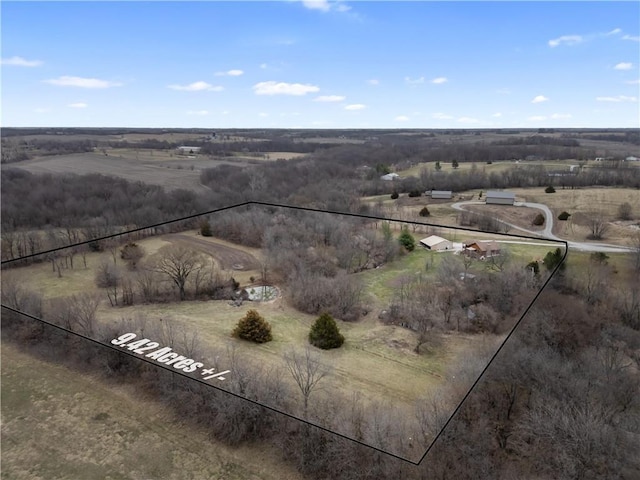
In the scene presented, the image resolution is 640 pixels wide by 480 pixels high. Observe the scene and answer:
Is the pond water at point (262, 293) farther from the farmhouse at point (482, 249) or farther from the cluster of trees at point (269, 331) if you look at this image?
the farmhouse at point (482, 249)

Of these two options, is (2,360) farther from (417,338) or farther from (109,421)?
(417,338)

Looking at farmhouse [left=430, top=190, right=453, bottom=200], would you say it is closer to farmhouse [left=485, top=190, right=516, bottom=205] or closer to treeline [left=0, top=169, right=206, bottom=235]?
farmhouse [left=485, top=190, right=516, bottom=205]

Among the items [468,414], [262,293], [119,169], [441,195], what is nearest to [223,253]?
[262,293]

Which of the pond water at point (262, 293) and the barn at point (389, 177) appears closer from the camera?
the pond water at point (262, 293)

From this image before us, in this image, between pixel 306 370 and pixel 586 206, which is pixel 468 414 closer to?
pixel 306 370

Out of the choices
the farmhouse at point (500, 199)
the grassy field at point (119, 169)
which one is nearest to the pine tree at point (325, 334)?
the farmhouse at point (500, 199)

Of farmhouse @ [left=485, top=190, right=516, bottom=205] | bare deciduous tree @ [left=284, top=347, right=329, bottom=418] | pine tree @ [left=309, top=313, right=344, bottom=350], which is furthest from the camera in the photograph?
farmhouse @ [left=485, top=190, right=516, bottom=205]

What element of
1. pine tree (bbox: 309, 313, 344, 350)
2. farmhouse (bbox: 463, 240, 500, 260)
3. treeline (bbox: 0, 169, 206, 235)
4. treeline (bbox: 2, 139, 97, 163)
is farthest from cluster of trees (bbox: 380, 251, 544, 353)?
treeline (bbox: 2, 139, 97, 163)
